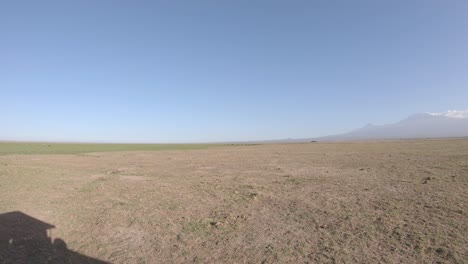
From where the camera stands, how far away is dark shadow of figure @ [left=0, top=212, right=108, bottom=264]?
17.9 ft

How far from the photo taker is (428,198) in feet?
30.8

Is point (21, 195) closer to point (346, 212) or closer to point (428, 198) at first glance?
point (346, 212)

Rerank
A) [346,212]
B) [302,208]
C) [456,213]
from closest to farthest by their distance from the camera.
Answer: [456,213] → [346,212] → [302,208]

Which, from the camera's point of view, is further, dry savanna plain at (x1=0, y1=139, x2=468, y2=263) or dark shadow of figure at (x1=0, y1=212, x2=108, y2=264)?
dry savanna plain at (x1=0, y1=139, x2=468, y2=263)

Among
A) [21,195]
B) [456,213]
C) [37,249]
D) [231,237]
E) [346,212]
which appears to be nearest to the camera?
[37,249]

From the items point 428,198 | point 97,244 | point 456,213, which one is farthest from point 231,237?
point 428,198

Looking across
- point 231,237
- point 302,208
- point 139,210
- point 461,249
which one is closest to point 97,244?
point 139,210

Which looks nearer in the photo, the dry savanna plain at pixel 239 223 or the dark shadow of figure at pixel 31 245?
the dark shadow of figure at pixel 31 245

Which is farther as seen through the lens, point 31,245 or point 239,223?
point 239,223

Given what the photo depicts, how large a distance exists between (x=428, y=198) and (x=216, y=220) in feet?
25.8

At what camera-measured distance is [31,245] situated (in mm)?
6055

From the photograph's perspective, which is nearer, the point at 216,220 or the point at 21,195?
the point at 216,220

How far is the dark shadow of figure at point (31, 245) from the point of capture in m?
5.45

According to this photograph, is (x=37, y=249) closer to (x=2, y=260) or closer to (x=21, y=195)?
(x=2, y=260)
